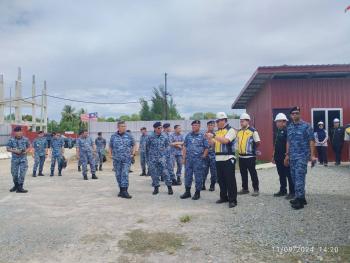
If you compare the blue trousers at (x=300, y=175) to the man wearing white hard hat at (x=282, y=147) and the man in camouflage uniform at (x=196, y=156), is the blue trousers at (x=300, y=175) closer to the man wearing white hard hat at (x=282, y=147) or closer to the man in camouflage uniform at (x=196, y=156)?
the man wearing white hard hat at (x=282, y=147)

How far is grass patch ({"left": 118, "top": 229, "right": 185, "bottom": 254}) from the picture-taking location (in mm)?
4276

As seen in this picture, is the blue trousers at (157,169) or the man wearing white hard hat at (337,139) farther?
the man wearing white hard hat at (337,139)

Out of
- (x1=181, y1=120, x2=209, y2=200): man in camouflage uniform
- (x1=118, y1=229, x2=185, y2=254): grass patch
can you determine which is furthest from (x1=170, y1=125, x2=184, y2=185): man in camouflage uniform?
(x1=118, y1=229, x2=185, y2=254): grass patch

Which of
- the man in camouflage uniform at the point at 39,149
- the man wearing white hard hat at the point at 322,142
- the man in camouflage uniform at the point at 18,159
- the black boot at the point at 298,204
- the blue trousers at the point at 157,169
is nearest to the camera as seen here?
the black boot at the point at 298,204

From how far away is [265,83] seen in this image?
14.5m

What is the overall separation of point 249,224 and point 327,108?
9355mm

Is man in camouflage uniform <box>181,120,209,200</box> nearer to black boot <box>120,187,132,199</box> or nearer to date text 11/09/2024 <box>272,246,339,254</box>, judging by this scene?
black boot <box>120,187,132,199</box>

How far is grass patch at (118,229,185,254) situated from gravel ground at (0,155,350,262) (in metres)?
0.10

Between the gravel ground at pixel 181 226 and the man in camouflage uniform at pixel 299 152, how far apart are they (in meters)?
0.27

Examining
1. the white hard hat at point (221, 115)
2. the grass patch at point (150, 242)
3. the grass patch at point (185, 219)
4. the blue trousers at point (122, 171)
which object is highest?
the white hard hat at point (221, 115)

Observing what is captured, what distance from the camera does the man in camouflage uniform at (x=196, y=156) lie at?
7.36 meters

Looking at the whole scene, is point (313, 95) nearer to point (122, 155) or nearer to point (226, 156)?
point (226, 156)

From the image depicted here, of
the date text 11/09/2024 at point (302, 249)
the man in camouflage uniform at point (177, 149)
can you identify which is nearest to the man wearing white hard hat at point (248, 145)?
the man in camouflage uniform at point (177, 149)

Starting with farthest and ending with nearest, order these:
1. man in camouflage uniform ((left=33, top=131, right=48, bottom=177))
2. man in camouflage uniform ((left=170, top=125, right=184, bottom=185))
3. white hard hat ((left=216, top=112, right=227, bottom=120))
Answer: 1. man in camouflage uniform ((left=33, top=131, right=48, bottom=177))
2. man in camouflage uniform ((left=170, top=125, right=184, bottom=185))
3. white hard hat ((left=216, top=112, right=227, bottom=120))
